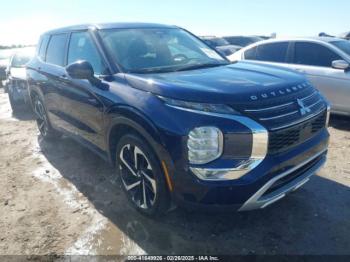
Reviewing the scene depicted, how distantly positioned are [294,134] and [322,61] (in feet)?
12.9

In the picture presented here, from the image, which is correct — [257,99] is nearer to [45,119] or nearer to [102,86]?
[102,86]

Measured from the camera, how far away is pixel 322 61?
20.6 ft

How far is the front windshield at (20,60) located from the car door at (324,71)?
772cm

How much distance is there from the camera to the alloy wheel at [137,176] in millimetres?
3207

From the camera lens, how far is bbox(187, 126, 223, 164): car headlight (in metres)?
2.66

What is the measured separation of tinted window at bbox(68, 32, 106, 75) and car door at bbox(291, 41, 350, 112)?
13.2ft

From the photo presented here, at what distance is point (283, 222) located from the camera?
333 centimetres

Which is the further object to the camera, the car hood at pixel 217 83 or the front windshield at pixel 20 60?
the front windshield at pixel 20 60

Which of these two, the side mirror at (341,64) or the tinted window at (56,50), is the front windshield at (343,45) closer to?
the side mirror at (341,64)

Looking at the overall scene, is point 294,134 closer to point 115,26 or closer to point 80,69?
point 80,69

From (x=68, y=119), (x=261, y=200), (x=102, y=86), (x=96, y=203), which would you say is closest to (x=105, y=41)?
(x=102, y=86)

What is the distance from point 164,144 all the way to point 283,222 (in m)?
1.46

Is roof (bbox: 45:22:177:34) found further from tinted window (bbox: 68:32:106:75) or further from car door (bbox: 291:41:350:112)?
car door (bbox: 291:41:350:112)

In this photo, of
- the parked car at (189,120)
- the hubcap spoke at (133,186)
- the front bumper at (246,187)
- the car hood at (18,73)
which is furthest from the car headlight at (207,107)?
the car hood at (18,73)
